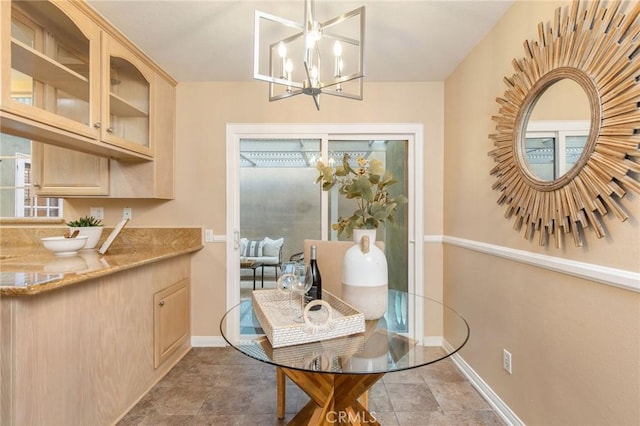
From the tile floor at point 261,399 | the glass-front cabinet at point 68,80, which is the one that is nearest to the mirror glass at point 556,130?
the tile floor at point 261,399

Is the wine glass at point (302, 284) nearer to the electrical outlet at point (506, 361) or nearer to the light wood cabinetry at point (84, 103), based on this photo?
the electrical outlet at point (506, 361)

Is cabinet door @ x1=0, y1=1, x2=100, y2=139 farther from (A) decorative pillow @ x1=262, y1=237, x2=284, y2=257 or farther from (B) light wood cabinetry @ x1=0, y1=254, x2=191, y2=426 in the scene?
(A) decorative pillow @ x1=262, y1=237, x2=284, y2=257

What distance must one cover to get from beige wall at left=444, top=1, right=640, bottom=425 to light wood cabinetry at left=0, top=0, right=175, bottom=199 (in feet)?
8.24

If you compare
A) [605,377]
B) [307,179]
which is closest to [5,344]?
[307,179]

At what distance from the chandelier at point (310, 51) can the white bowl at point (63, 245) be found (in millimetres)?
1624

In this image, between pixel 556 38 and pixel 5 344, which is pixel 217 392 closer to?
pixel 5 344

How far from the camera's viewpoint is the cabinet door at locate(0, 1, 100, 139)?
1.33 metres

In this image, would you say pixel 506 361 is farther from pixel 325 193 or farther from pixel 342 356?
pixel 325 193

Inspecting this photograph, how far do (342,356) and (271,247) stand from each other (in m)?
1.86

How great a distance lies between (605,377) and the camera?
45.0 inches

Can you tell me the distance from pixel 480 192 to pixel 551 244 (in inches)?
27.9

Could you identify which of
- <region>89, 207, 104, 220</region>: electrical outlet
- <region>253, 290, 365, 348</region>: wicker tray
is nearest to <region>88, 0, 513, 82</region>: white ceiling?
<region>89, 207, 104, 220</region>: electrical outlet

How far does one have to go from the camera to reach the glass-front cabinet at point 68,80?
53.6 inches

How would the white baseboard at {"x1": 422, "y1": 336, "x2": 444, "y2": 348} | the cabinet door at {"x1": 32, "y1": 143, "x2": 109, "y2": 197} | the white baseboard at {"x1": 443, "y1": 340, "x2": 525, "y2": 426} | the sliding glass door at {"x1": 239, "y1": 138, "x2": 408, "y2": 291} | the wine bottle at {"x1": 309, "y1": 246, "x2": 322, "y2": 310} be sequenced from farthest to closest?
the sliding glass door at {"x1": 239, "y1": 138, "x2": 408, "y2": 291} → the white baseboard at {"x1": 422, "y1": 336, "x2": 444, "y2": 348} → the cabinet door at {"x1": 32, "y1": 143, "x2": 109, "y2": 197} → the white baseboard at {"x1": 443, "y1": 340, "x2": 525, "y2": 426} → the wine bottle at {"x1": 309, "y1": 246, "x2": 322, "y2": 310}
